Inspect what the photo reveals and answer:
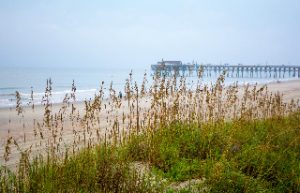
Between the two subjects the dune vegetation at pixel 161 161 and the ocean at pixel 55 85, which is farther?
the ocean at pixel 55 85

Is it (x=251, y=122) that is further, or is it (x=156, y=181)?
(x=251, y=122)

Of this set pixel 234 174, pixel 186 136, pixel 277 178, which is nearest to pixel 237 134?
pixel 186 136

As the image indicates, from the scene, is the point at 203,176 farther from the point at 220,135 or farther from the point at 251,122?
the point at 251,122

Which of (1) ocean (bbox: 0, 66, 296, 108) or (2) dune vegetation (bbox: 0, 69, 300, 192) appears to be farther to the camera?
(1) ocean (bbox: 0, 66, 296, 108)

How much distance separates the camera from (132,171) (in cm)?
492

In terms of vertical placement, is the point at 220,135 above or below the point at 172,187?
above

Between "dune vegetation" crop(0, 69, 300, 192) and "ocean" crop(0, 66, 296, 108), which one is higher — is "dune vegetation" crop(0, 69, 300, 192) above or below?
above

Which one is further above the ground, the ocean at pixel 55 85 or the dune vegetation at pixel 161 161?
the dune vegetation at pixel 161 161

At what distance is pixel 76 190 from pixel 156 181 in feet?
3.75

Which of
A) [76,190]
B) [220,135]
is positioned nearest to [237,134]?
[220,135]

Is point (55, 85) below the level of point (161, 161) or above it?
below

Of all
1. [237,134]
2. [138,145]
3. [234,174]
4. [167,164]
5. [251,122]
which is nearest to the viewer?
[234,174]

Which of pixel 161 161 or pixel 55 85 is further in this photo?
pixel 55 85

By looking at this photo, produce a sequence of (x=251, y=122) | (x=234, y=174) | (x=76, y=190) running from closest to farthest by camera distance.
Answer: (x=76, y=190), (x=234, y=174), (x=251, y=122)
